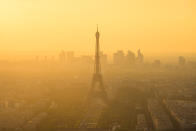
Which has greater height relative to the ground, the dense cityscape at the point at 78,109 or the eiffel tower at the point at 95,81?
the eiffel tower at the point at 95,81

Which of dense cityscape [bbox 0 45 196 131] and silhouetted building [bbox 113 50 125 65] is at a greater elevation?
silhouetted building [bbox 113 50 125 65]

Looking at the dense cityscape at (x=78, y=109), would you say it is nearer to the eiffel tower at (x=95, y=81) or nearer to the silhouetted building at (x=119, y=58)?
the eiffel tower at (x=95, y=81)

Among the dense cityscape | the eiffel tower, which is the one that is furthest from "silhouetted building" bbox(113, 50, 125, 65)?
the eiffel tower

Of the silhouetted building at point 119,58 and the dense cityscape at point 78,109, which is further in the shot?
the silhouetted building at point 119,58

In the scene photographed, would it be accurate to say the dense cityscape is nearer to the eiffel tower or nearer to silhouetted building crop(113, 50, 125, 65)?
the eiffel tower

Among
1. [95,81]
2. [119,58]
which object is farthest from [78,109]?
[119,58]

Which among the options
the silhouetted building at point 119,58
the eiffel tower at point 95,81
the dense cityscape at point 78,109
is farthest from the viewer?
the silhouetted building at point 119,58

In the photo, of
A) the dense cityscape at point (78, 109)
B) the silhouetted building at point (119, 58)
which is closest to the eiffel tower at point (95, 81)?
the dense cityscape at point (78, 109)

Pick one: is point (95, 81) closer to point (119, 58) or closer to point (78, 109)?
point (78, 109)

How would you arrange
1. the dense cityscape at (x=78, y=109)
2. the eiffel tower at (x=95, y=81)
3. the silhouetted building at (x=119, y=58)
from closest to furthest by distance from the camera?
the dense cityscape at (x=78, y=109), the eiffel tower at (x=95, y=81), the silhouetted building at (x=119, y=58)

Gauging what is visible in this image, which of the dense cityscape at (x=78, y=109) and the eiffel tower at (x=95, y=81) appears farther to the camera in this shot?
the eiffel tower at (x=95, y=81)

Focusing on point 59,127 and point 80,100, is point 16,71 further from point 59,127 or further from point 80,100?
point 59,127
